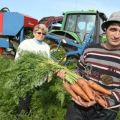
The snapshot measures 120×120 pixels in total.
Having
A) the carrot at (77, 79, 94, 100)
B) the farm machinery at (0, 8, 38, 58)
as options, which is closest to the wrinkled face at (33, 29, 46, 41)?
the carrot at (77, 79, 94, 100)

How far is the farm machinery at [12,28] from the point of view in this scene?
1455cm

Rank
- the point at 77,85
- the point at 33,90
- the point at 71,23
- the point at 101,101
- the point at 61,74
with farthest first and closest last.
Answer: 1. the point at 71,23
2. the point at 33,90
3. the point at 61,74
4. the point at 77,85
5. the point at 101,101

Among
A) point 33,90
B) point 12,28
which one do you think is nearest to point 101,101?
point 33,90

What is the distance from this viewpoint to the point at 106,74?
353 centimetres

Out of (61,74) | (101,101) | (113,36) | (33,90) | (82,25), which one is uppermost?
(113,36)

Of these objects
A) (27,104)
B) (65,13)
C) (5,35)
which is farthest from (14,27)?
(27,104)

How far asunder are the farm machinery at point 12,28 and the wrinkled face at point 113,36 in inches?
431

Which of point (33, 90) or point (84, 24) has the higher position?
point (84, 24)

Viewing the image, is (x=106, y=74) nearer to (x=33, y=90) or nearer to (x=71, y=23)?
(x=33, y=90)

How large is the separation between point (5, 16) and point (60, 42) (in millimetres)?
2671

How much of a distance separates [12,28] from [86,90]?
1122cm

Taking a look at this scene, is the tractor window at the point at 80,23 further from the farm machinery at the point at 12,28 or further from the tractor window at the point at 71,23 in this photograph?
the farm machinery at the point at 12,28

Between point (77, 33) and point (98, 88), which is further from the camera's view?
point (77, 33)

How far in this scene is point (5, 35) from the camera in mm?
14750
